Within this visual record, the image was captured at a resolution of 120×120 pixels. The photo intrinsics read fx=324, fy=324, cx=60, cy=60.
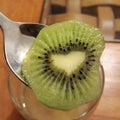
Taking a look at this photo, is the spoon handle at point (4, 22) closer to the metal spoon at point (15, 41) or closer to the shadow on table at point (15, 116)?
the metal spoon at point (15, 41)

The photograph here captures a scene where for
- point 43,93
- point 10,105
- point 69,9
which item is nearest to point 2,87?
point 10,105

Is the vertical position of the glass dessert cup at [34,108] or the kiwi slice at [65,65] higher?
the kiwi slice at [65,65]

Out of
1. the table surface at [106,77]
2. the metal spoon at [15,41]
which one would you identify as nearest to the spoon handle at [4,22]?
the metal spoon at [15,41]

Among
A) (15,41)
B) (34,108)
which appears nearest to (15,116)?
(34,108)

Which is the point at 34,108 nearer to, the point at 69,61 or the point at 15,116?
the point at 15,116

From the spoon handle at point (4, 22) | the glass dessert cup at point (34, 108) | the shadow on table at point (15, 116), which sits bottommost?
the shadow on table at point (15, 116)

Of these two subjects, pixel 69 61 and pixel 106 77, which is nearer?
pixel 69 61

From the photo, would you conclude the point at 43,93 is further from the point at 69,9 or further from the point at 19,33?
the point at 69,9

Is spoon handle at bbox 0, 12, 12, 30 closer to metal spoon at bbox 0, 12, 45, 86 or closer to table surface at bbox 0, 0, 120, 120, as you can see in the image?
metal spoon at bbox 0, 12, 45, 86

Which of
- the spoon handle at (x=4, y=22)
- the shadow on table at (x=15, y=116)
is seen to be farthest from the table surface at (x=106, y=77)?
the spoon handle at (x=4, y=22)
